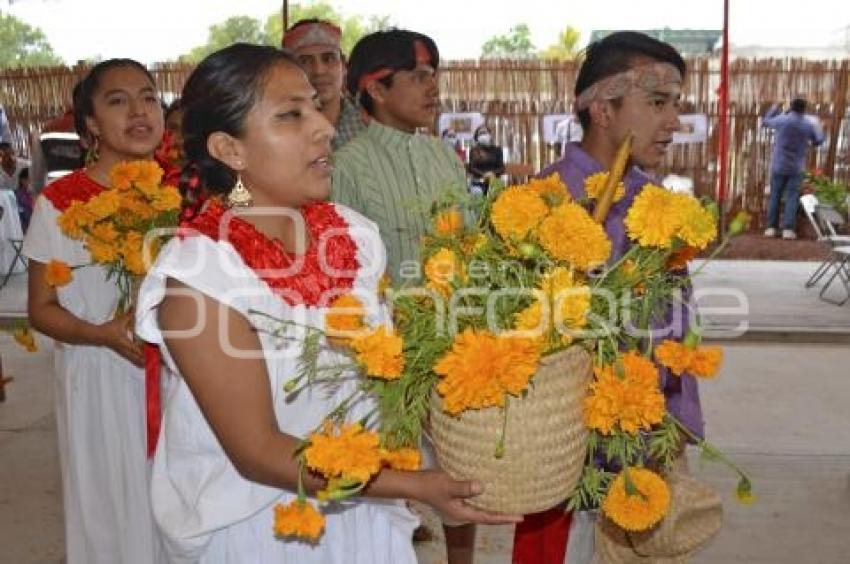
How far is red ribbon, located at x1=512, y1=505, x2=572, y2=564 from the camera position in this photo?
8.11ft

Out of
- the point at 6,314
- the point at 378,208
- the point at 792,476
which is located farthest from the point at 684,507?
the point at 6,314

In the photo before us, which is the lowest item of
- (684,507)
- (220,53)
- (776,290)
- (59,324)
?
(776,290)

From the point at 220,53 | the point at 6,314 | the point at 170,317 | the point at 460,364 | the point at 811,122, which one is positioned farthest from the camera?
the point at 811,122

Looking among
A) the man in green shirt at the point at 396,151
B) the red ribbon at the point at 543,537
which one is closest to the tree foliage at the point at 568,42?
the man in green shirt at the point at 396,151

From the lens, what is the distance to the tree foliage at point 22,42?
32.7 m

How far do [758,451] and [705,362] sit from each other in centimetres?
349

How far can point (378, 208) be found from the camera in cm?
304

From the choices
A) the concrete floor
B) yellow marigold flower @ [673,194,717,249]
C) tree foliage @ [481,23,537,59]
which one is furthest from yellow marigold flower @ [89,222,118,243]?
tree foliage @ [481,23,537,59]

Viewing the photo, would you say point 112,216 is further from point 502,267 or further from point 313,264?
point 502,267

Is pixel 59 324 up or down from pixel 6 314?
up

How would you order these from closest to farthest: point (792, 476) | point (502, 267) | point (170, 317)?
point (502, 267) → point (170, 317) → point (792, 476)

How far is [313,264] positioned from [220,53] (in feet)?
1.35

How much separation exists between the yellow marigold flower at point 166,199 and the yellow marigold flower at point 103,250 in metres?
0.17

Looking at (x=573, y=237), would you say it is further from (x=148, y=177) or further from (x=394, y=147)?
(x=394, y=147)
